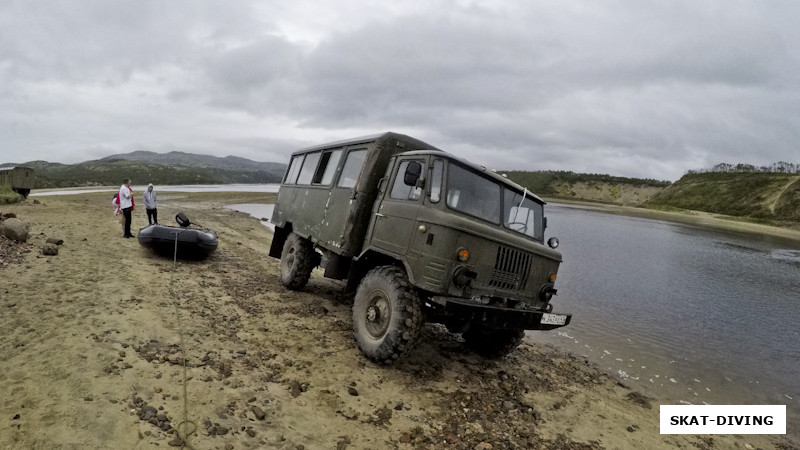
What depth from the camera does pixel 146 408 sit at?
156 inches

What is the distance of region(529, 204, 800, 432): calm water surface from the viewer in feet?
26.5

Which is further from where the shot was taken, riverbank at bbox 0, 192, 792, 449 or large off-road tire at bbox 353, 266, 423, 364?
large off-road tire at bbox 353, 266, 423, 364

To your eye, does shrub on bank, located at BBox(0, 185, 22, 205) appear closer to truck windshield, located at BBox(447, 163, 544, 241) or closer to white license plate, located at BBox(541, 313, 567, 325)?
truck windshield, located at BBox(447, 163, 544, 241)

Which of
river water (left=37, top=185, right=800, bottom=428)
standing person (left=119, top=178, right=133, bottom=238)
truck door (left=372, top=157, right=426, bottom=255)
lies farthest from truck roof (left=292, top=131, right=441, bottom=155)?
standing person (left=119, top=178, right=133, bottom=238)

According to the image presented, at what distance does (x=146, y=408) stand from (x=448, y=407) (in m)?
3.16

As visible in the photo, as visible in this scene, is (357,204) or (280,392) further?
(357,204)

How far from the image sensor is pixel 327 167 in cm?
834

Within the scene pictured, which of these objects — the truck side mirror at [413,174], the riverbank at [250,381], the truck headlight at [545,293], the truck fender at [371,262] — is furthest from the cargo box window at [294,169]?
the truck headlight at [545,293]

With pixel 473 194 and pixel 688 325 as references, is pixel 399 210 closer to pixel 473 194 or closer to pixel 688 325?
pixel 473 194

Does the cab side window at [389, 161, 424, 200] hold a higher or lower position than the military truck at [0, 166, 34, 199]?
higher

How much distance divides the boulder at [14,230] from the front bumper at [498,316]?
9.62 metres

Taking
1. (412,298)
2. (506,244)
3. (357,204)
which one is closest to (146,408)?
(412,298)

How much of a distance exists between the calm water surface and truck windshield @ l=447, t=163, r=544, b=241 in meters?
3.82

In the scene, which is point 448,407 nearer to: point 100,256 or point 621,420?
point 621,420
